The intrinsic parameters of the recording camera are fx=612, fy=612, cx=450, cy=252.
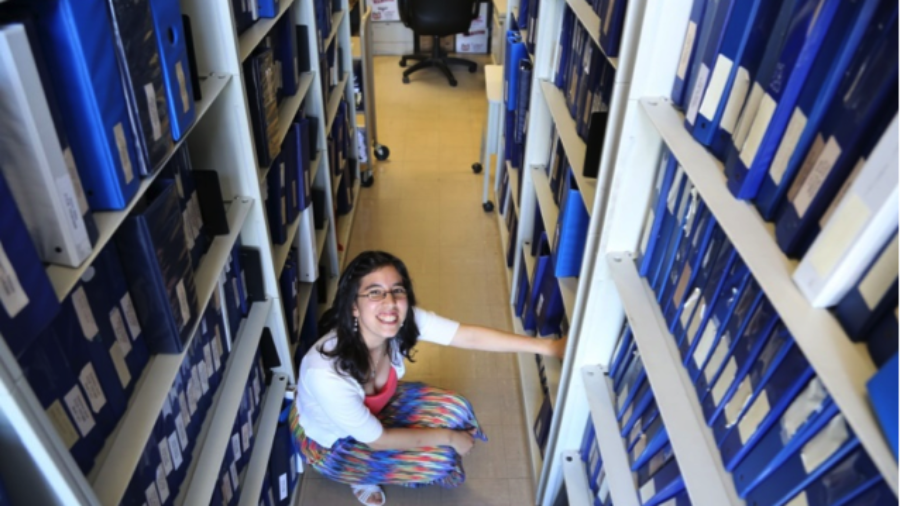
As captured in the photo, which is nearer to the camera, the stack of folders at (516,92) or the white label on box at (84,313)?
the white label on box at (84,313)

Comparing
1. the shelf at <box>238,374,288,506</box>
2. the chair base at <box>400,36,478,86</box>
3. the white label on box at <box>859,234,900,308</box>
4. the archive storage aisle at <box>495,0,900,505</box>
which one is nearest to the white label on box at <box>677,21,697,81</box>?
the archive storage aisle at <box>495,0,900,505</box>

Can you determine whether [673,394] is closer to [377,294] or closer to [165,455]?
[377,294]

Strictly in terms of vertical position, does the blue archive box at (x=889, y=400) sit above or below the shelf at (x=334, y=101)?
above

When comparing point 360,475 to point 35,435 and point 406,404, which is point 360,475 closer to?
point 406,404

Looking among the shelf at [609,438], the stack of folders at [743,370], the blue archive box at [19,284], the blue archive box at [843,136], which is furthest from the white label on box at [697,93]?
the blue archive box at [19,284]

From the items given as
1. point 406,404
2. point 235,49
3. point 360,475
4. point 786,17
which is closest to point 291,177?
point 235,49

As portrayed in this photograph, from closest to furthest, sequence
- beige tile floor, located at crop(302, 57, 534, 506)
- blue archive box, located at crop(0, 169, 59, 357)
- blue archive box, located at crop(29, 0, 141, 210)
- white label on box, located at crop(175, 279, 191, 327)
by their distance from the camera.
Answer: blue archive box, located at crop(0, 169, 59, 357), blue archive box, located at crop(29, 0, 141, 210), white label on box, located at crop(175, 279, 191, 327), beige tile floor, located at crop(302, 57, 534, 506)

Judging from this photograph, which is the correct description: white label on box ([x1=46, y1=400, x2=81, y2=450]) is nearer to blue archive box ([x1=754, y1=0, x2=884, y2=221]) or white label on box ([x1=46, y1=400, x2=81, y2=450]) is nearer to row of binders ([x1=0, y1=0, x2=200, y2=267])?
row of binders ([x1=0, y1=0, x2=200, y2=267])

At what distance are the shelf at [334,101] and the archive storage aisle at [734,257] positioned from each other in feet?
3.61

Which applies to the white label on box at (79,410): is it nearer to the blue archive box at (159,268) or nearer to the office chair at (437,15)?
the blue archive box at (159,268)

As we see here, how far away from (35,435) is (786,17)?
3.17 feet

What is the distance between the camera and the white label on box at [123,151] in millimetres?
816

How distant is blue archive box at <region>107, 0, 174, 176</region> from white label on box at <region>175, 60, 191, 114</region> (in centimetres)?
5

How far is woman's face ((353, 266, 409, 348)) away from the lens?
148 cm
